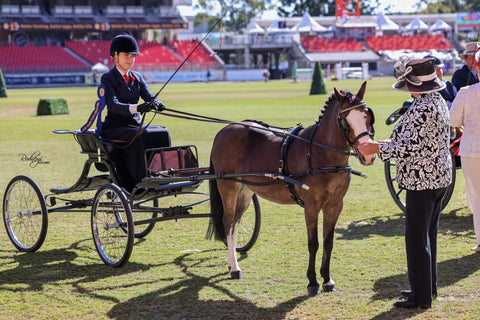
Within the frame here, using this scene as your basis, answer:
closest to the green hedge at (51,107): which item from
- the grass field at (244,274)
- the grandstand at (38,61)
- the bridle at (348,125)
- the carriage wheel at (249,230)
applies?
the grass field at (244,274)

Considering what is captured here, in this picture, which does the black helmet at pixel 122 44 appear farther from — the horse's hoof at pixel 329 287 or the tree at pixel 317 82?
the tree at pixel 317 82

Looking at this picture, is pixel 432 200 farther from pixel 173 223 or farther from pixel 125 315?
pixel 173 223

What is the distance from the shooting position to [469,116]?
6059mm

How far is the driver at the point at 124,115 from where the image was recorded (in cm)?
663

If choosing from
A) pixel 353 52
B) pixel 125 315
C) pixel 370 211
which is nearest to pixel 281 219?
pixel 370 211

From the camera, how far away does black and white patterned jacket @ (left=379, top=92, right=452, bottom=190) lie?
476 cm

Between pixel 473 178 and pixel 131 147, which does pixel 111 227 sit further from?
pixel 473 178

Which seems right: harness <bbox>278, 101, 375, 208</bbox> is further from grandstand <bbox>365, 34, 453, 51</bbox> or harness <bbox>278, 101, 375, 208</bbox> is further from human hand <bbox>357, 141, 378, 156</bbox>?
grandstand <bbox>365, 34, 453, 51</bbox>

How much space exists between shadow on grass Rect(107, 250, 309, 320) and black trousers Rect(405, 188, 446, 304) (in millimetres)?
901

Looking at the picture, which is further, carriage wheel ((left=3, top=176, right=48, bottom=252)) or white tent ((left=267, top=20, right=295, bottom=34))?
white tent ((left=267, top=20, right=295, bottom=34))

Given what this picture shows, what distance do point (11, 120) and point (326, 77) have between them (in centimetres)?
4327

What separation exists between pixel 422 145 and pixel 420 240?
71 cm

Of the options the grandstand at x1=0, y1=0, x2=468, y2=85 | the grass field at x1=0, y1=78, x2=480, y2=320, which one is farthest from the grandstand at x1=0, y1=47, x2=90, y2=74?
the grass field at x1=0, y1=78, x2=480, y2=320

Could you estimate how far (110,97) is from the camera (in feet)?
21.9
